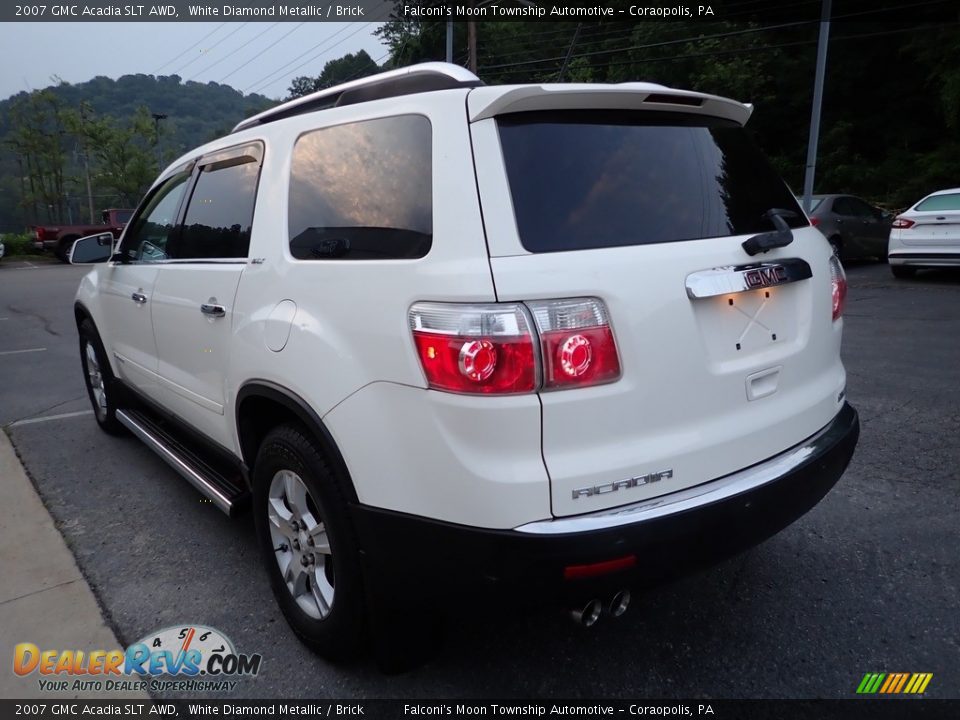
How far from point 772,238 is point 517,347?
1049 millimetres

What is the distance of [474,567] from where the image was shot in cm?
181

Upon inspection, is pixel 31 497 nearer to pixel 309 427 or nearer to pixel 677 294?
pixel 309 427

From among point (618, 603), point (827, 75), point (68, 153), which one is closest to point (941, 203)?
point (618, 603)

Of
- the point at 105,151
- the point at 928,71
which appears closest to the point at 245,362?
the point at 928,71

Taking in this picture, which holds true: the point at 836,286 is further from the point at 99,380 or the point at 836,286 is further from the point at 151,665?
the point at 99,380

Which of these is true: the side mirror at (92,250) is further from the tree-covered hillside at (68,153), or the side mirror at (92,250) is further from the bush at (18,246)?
the tree-covered hillside at (68,153)

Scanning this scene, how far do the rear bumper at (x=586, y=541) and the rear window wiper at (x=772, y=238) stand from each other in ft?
2.20

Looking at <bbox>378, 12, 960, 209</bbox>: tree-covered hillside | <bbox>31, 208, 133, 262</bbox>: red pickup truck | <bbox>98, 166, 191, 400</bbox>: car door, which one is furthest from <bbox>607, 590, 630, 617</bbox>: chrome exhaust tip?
<bbox>31, 208, 133, 262</bbox>: red pickup truck

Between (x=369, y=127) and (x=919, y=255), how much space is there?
11.8 metres

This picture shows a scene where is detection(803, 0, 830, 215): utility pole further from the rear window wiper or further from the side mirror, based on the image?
the side mirror

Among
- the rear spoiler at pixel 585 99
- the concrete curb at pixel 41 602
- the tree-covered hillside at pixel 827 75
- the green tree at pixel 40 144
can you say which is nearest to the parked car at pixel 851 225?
the tree-covered hillside at pixel 827 75

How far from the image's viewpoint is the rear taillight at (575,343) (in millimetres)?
1754

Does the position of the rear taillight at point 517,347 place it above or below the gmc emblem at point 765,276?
below

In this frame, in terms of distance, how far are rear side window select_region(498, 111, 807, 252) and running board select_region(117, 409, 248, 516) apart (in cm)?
182
